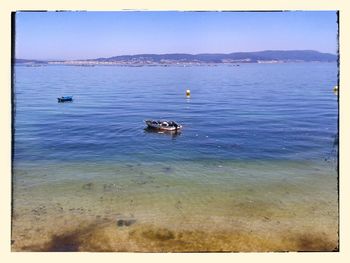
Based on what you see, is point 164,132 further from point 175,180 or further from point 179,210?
point 179,210

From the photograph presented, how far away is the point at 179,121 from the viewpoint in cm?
5250

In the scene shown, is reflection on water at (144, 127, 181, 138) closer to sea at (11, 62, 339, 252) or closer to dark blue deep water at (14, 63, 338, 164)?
sea at (11, 62, 339, 252)

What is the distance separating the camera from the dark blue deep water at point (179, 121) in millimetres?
35969

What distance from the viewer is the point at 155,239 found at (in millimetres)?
19469

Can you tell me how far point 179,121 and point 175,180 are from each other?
24.7 metres

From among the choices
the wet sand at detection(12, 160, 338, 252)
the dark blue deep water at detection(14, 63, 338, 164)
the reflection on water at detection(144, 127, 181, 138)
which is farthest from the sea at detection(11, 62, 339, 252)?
the reflection on water at detection(144, 127, 181, 138)

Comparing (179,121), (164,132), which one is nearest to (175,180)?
(164,132)

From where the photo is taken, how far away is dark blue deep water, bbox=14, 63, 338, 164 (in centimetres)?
3597

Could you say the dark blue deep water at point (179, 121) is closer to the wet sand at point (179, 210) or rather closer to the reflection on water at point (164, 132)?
the reflection on water at point (164, 132)

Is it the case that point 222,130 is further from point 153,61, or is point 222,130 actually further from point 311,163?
point 311,163

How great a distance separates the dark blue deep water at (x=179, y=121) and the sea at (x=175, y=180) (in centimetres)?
19

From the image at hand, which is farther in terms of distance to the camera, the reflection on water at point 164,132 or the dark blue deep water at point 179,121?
the reflection on water at point 164,132

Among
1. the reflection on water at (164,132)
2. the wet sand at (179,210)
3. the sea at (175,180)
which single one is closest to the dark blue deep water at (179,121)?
the sea at (175,180)

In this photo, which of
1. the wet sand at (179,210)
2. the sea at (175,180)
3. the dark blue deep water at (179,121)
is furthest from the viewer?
the dark blue deep water at (179,121)
